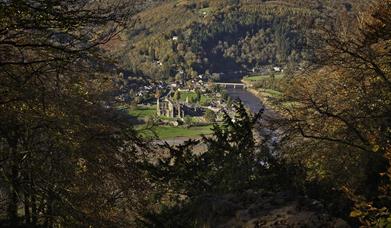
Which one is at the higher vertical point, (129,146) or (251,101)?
(129,146)

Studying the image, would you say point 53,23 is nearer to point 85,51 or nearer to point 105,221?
point 85,51

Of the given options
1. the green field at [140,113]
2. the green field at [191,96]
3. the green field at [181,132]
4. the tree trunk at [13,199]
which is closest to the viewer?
the tree trunk at [13,199]

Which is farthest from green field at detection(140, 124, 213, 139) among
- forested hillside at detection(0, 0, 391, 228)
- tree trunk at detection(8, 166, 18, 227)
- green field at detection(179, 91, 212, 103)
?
tree trunk at detection(8, 166, 18, 227)

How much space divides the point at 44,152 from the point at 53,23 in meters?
2.79

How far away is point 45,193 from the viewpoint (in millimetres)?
6922

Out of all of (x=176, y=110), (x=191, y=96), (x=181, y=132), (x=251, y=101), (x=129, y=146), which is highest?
(x=129, y=146)

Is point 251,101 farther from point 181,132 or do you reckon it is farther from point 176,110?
point 181,132

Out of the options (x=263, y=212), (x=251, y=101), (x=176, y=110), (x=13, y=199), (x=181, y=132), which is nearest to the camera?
(x=263, y=212)

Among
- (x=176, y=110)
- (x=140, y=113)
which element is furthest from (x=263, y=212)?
(x=176, y=110)

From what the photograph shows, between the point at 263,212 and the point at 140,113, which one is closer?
the point at 263,212

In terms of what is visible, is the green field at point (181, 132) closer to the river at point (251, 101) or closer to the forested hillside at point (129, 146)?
the river at point (251, 101)

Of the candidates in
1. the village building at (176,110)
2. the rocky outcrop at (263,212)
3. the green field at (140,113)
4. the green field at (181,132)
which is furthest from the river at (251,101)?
the rocky outcrop at (263,212)

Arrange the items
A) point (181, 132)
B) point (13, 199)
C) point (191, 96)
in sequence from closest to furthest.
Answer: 1. point (13, 199)
2. point (181, 132)
3. point (191, 96)

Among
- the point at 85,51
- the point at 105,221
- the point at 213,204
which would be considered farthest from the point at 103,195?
the point at 85,51
